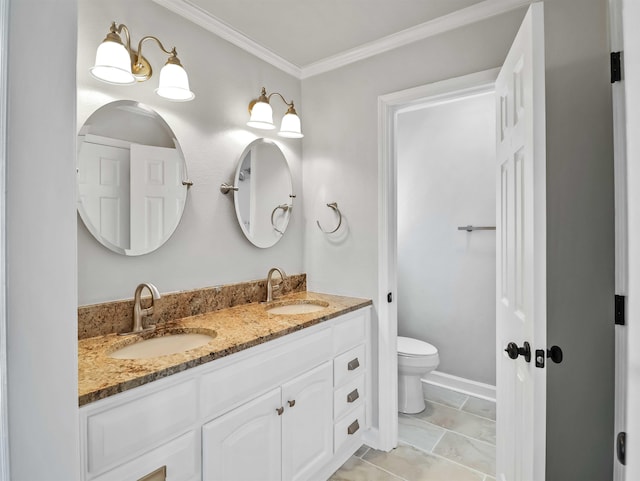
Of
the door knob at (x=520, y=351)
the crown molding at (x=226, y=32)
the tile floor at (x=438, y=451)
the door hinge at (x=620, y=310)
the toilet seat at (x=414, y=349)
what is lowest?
the tile floor at (x=438, y=451)

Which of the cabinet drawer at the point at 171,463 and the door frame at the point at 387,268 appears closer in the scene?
the cabinet drawer at the point at 171,463

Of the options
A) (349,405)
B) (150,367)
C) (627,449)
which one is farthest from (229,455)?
(627,449)

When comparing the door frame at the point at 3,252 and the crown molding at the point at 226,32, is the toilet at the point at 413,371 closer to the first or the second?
the crown molding at the point at 226,32

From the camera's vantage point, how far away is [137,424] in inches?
40.6

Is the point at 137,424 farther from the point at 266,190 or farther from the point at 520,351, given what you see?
the point at 266,190

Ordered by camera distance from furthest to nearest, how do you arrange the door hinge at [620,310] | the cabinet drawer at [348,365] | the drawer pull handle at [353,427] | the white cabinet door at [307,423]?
the drawer pull handle at [353,427]
the cabinet drawer at [348,365]
the white cabinet door at [307,423]
the door hinge at [620,310]

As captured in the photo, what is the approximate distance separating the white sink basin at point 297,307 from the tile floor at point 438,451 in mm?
885

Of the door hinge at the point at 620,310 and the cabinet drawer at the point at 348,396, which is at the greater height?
the door hinge at the point at 620,310

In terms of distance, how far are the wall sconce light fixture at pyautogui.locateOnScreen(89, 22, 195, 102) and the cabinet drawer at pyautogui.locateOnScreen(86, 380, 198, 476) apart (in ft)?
3.88

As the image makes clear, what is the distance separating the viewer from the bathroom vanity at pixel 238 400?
1001 mm

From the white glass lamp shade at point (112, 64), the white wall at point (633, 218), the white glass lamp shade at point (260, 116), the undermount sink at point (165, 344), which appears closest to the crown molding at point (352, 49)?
the white glass lamp shade at point (260, 116)

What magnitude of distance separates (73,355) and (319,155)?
2024 mm

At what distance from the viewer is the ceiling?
1.75m

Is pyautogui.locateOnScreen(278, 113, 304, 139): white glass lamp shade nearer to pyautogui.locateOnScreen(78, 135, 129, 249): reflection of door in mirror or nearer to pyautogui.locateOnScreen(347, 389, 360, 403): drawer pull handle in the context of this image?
pyautogui.locateOnScreen(78, 135, 129, 249): reflection of door in mirror
